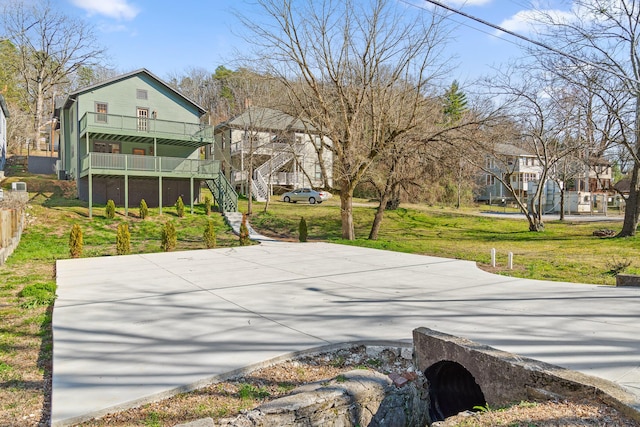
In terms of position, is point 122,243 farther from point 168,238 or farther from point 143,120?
point 143,120

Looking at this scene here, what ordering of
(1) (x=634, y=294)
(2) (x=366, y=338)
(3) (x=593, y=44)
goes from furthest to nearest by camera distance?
(3) (x=593, y=44) → (1) (x=634, y=294) → (2) (x=366, y=338)

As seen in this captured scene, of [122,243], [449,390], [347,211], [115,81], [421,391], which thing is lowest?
[449,390]

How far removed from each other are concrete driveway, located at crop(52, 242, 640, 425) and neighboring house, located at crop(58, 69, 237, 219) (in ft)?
43.8

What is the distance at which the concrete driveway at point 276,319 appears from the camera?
3.90 metres

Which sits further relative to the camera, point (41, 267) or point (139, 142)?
point (139, 142)

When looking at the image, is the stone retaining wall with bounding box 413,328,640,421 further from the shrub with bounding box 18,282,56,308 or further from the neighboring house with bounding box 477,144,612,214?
the neighboring house with bounding box 477,144,612,214

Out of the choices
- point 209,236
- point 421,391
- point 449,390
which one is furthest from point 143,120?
point 421,391

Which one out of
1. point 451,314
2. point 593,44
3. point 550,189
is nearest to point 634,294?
point 451,314

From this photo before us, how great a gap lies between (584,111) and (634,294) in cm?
1407

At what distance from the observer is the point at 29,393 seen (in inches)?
146

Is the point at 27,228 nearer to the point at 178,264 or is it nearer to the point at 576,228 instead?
the point at 178,264

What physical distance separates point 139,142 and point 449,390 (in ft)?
79.4

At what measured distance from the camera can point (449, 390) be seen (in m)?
4.50

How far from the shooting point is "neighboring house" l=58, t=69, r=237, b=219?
22156 millimetres
